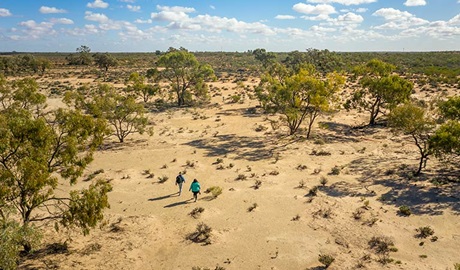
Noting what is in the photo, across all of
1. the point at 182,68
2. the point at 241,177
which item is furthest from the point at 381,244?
the point at 182,68

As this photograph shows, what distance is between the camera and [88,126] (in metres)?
16.0

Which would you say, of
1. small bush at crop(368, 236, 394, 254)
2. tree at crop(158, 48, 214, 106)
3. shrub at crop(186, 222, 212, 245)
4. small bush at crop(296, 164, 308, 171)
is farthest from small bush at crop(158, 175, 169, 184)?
tree at crop(158, 48, 214, 106)

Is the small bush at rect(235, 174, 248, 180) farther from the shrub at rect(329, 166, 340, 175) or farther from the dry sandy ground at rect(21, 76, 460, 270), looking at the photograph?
the shrub at rect(329, 166, 340, 175)

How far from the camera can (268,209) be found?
67.8 feet

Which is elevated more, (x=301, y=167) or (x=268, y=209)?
(x=301, y=167)

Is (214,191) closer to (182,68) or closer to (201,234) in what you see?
(201,234)

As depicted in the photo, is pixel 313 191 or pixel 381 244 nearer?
pixel 381 244

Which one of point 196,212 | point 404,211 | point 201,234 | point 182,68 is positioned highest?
point 182,68

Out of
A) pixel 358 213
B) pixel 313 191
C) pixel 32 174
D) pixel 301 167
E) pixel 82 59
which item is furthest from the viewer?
pixel 82 59

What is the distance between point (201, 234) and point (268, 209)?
15.8ft

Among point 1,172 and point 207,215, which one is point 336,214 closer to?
point 207,215

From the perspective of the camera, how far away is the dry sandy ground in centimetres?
1590

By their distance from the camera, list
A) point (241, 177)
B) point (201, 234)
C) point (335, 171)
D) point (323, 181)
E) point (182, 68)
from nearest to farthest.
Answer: point (201, 234)
point (323, 181)
point (241, 177)
point (335, 171)
point (182, 68)

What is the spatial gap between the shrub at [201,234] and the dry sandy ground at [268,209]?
0.36m
